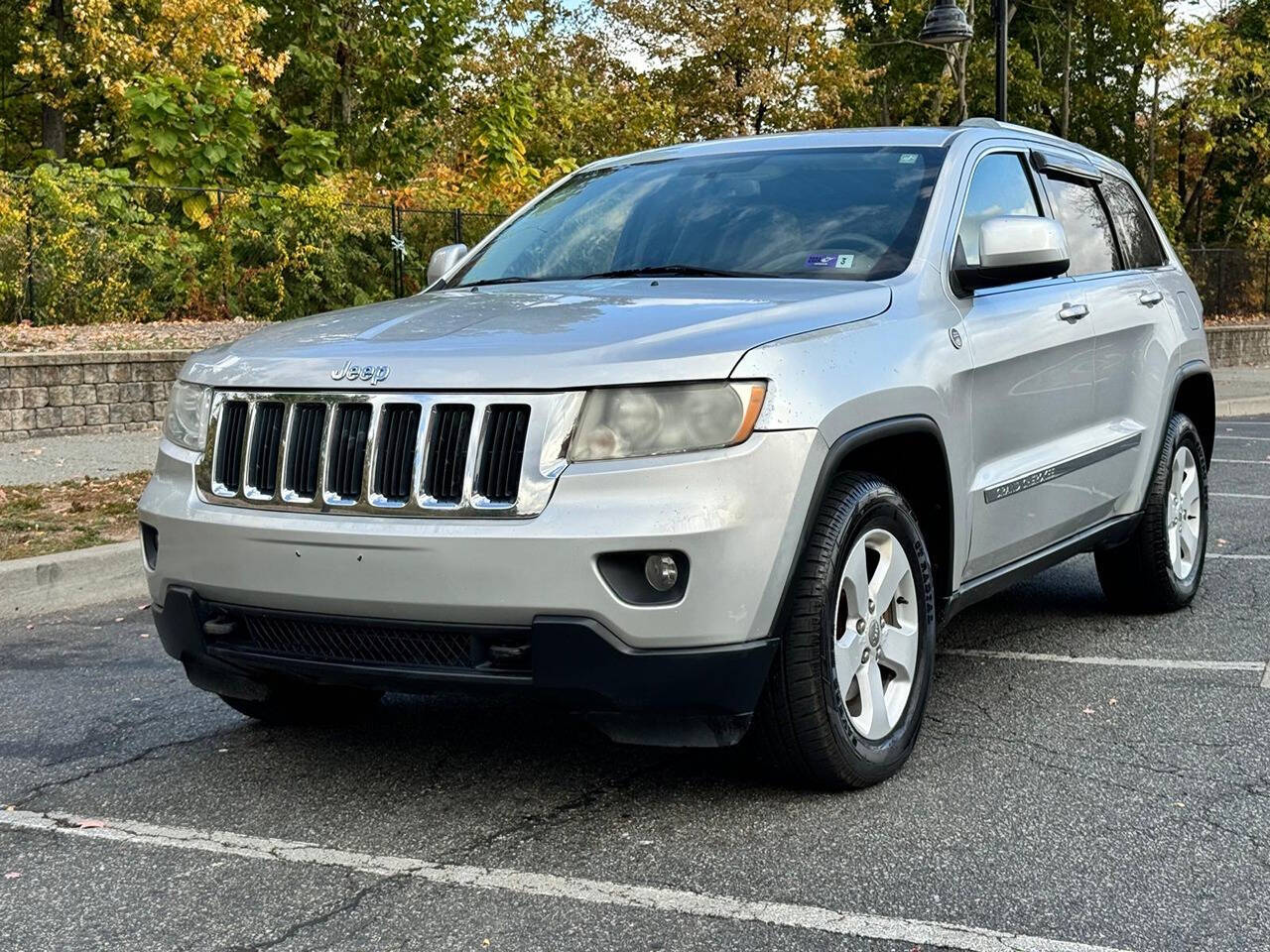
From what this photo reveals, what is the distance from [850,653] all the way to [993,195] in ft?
6.52

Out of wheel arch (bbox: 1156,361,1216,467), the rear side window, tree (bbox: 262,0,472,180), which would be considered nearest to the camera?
the rear side window

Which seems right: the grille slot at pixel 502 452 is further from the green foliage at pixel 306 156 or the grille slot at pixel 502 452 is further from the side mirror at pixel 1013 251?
the green foliage at pixel 306 156

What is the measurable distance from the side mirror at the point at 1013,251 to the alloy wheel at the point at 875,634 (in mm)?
969

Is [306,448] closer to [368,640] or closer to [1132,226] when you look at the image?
[368,640]

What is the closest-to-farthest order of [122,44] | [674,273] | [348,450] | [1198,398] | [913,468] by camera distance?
[348,450] → [913,468] → [674,273] → [1198,398] → [122,44]

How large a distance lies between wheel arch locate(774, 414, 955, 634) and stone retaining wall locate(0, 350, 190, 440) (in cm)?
910

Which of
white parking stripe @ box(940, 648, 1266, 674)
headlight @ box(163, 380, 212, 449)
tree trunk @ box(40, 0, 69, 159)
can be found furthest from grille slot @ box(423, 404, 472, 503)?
tree trunk @ box(40, 0, 69, 159)

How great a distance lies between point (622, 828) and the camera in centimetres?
402

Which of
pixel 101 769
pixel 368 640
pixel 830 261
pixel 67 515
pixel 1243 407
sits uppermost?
pixel 830 261

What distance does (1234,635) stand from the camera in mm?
6234

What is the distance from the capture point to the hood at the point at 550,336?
12.5 feet

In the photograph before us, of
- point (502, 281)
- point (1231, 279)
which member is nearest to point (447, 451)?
point (502, 281)

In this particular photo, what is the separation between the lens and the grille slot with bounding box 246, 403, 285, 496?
4109mm

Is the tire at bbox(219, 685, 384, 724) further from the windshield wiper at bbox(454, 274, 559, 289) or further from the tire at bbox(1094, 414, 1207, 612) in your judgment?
the tire at bbox(1094, 414, 1207, 612)
